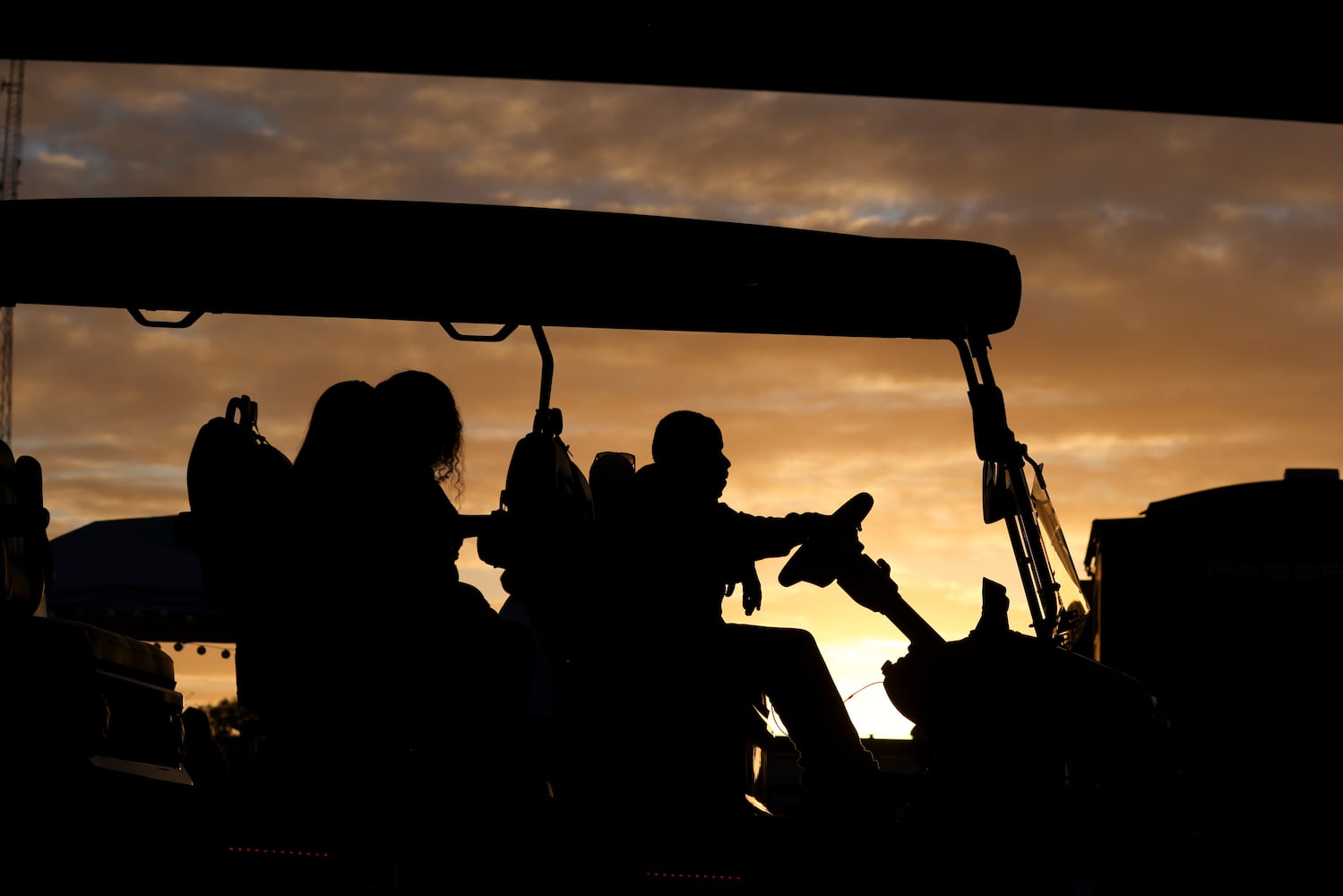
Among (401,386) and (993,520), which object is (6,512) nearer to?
(401,386)

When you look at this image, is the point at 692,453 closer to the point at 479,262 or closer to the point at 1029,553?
the point at 479,262

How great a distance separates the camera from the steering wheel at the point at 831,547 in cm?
424

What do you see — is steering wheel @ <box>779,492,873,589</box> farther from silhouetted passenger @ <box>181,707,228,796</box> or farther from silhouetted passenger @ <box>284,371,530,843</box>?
silhouetted passenger @ <box>181,707,228,796</box>

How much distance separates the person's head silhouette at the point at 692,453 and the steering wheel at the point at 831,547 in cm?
34

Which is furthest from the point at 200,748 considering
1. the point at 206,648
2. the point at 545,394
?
the point at 545,394

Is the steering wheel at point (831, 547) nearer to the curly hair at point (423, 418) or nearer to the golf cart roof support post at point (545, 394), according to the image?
the golf cart roof support post at point (545, 394)

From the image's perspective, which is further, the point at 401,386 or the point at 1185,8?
the point at 1185,8

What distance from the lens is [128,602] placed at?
42.4ft

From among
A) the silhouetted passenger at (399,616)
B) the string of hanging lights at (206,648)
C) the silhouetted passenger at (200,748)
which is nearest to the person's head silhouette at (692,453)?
the silhouetted passenger at (399,616)

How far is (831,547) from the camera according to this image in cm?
424

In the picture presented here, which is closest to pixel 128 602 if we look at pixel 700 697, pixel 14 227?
pixel 14 227

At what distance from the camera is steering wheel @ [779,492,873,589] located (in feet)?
13.9

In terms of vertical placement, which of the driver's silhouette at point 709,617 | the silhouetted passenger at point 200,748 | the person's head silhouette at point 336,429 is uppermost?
the person's head silhouette at point 336,429

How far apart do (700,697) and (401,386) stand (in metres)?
1.22
